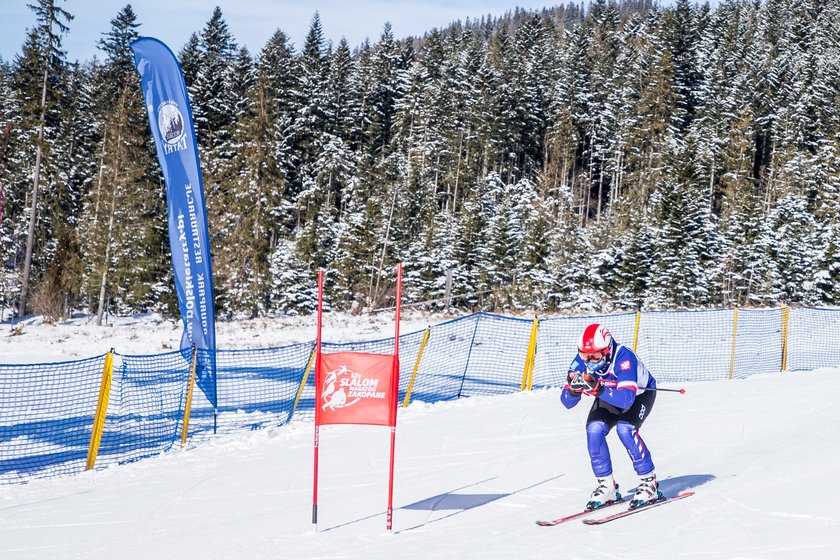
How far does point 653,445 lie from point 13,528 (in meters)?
8.17

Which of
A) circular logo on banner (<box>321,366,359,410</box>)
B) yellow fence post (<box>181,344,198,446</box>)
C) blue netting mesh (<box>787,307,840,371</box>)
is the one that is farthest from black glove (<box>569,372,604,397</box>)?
blue netting mesh (<box>787,307,840,371</box>)

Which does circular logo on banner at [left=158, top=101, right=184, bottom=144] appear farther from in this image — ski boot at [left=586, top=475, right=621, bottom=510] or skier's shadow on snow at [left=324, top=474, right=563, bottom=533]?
ski boot at [left=586, top=475, right=621, bottom=510]

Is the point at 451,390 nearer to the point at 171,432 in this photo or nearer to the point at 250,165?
the point at 171,432

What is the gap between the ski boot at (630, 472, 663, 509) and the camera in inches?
283

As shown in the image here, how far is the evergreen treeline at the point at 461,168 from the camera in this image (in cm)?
4044

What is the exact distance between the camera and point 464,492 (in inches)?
343

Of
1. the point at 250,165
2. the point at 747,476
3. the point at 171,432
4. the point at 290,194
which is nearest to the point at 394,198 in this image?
the point at 250,165

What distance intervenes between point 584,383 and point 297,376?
9.79m

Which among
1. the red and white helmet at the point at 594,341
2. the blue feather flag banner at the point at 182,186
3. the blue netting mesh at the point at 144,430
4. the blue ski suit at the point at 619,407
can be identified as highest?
the blue feather flag banner at the point at 182,186

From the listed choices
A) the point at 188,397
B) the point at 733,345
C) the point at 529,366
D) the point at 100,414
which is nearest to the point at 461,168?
the point at 733,345

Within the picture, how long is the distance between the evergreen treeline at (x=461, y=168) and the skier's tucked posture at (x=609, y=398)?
33.0 meters

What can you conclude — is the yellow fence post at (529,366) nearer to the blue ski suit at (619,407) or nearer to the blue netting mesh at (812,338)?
the blue netting mesh at (812,338)

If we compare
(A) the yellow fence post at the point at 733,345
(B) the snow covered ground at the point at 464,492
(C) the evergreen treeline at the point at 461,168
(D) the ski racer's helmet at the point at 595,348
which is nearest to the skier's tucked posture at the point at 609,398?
(D) the ski racer's helmet at the point at 595,348

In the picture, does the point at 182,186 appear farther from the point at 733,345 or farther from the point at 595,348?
the point at 733,345
